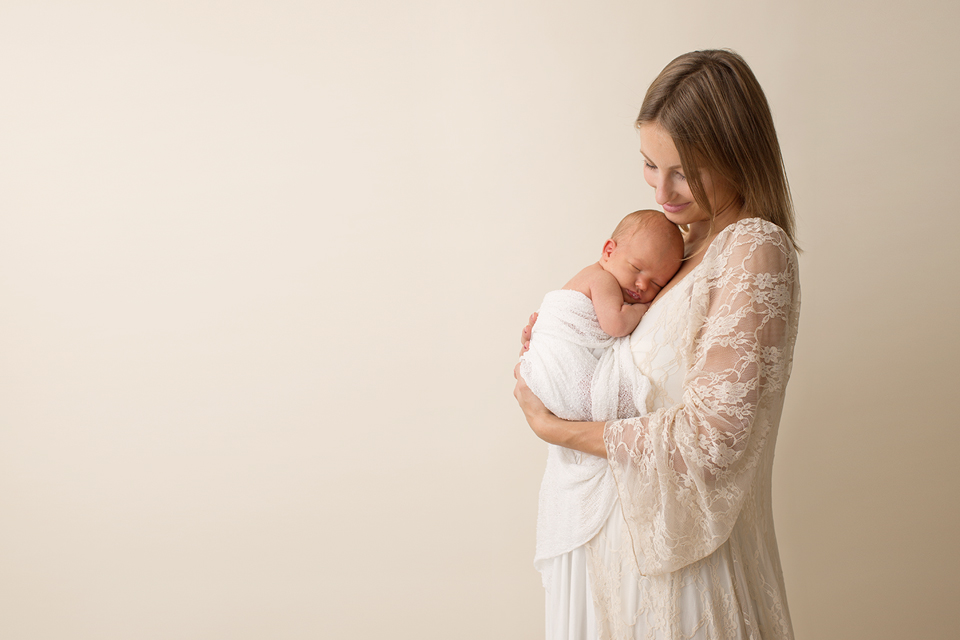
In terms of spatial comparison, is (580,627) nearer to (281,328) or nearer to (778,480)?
(778,480)

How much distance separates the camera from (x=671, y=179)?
4.39 feet

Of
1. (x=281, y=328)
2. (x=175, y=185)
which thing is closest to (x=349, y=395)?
(x=281, y=328)

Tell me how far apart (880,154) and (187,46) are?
2287 mm

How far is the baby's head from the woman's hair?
0.13 meters

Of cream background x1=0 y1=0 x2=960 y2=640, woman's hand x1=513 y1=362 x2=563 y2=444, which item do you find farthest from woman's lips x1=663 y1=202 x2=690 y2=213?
cream background x1=0 y1=0 x2=960 y2=640

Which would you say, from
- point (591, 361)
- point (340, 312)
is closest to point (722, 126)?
point (591, 361)

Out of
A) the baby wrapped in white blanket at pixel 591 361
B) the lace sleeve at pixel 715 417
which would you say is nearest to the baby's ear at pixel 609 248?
the baby wrapped in white blanket at pixel 591 361

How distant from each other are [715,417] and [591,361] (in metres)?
0.29

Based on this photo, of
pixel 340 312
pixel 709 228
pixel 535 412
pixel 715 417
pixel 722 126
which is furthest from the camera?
pixel 340 312

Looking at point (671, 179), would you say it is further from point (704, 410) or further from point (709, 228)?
point (704, 410)

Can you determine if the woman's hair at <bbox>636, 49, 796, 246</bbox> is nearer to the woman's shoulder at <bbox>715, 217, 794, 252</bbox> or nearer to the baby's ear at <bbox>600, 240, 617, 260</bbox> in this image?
the woman's shoulder at <bbox>715, 217, 794, 252</bbox>

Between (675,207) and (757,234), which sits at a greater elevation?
(675,207)

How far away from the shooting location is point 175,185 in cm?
229

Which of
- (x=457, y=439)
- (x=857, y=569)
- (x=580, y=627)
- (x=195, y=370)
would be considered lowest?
(x=857, y=569)
